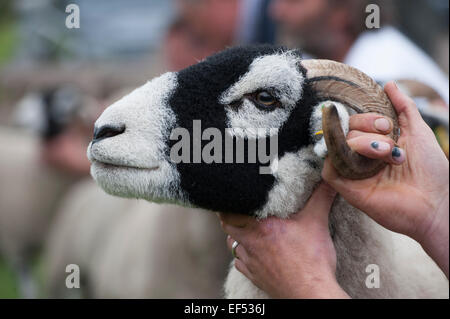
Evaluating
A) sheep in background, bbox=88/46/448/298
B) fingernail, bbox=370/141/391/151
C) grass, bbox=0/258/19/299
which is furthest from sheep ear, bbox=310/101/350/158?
grass, bbox=0/258/19/299

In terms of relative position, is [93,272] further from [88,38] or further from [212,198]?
[88,38]

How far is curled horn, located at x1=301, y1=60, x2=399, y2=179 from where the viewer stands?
1511 millimetres

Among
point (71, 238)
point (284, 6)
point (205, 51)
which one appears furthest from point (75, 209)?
point (284, 6)

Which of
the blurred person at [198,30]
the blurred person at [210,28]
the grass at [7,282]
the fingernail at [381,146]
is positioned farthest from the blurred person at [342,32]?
the grass at [7,282]

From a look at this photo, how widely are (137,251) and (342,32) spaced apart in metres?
2.04

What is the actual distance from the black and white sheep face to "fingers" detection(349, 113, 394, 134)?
145mm

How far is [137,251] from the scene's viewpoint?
412cm

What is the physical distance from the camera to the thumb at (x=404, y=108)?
5.35 feet

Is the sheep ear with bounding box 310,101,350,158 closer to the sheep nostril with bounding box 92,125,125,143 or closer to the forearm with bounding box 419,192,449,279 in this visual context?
the forearm with bounding box 419,192,449,279

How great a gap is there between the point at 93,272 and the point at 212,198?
3.26 metres

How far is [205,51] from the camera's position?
203 inches

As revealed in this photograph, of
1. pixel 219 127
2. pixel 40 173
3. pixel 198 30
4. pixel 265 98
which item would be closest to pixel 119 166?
pixel 219 127

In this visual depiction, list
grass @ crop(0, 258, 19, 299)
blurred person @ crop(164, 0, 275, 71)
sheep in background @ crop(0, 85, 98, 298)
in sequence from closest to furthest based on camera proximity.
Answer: blurred person @ crop(164, 0, 275, 71) < sheep in background @ crop(0, 85, 98, 298) < grass @ crop(0, 258, 19, 299)

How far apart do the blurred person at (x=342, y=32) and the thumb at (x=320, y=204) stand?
1510 millimetres
